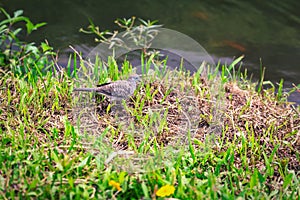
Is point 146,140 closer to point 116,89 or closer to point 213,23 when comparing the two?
point 116,89

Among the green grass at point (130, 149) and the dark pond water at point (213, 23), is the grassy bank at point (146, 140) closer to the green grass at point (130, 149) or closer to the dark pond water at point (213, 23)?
the green grass at point (130, 149)

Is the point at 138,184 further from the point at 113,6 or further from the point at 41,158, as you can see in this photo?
the point at 113,6

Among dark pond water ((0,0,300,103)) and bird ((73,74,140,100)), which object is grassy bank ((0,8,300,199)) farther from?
dark pond water ((0,0,300,103))

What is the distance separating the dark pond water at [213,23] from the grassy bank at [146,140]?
128 centimetres

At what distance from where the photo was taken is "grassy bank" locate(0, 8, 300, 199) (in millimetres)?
2057

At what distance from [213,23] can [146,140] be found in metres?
2.81

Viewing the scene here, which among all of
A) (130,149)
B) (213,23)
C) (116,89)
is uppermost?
(213,23)

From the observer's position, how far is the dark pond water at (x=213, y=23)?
429 cm

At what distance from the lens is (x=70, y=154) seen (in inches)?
88.2

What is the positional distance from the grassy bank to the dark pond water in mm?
1280

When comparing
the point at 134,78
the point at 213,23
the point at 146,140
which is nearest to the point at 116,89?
the point at 134,78

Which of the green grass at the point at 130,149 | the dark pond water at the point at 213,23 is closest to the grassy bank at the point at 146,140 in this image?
the green grass at the point at 130,149

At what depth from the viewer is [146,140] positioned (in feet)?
7.77

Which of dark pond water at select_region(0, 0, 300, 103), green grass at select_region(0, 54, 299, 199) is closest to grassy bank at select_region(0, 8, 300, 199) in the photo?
green grass at select_region(0, 54, 299, 199)
